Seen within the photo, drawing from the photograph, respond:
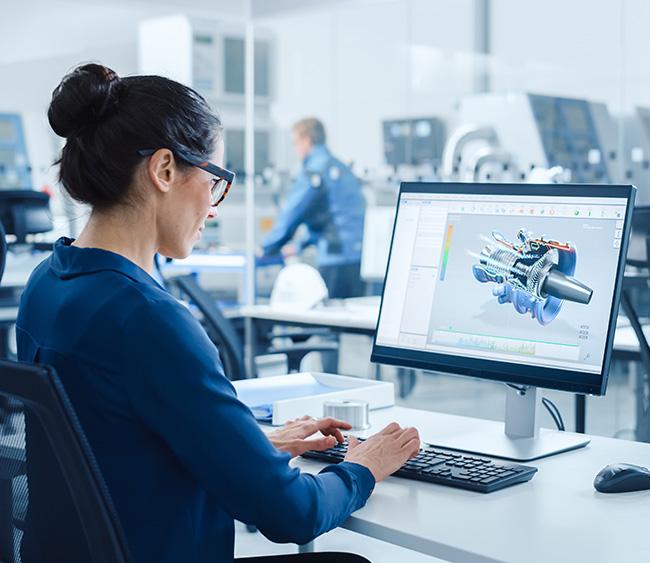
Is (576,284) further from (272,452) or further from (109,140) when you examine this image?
(109,140)

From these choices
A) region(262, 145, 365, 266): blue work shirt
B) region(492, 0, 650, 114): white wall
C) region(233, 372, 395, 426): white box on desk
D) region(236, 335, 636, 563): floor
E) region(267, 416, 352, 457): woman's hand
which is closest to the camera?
region(267, 416, 352, 457): woman's hand

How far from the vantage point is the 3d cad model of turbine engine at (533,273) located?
1.63 metres

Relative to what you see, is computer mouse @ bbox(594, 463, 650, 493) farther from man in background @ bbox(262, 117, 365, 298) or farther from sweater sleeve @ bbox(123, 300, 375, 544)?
man in background @ bbox(262, 117, 365, 298)

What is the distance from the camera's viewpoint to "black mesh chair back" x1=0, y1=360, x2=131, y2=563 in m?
0.98

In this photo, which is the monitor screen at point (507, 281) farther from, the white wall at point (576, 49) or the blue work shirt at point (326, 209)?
the blue work shirt at point (326, 209)

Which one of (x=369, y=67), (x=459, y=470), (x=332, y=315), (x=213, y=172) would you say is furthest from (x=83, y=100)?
(x=369, y=67)

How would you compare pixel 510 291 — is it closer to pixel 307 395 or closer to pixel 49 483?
pixel 307 395

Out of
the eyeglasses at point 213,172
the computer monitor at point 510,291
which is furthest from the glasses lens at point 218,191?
the computer monitor at point 510,291

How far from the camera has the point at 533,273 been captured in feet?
5.46

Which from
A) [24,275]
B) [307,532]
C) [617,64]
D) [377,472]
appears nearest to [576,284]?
[377,472]

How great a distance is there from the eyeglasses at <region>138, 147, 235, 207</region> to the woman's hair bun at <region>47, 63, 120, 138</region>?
0.08 meters

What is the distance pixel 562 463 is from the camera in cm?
160

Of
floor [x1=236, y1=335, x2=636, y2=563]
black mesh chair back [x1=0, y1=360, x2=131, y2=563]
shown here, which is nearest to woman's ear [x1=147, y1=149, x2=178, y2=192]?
black mesh chair back [x1=0, y1=360, x2=131, y2=563]

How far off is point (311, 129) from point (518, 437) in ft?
14.6
